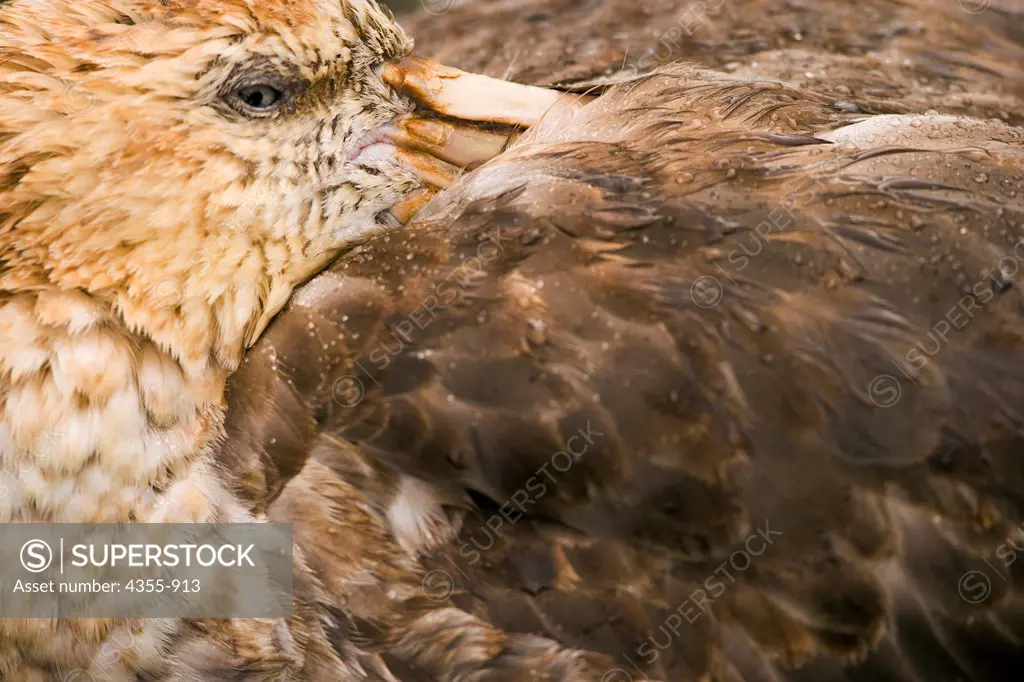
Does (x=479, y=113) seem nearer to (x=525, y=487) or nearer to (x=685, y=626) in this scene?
(x=525, y=487)

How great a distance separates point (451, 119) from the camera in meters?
1.79

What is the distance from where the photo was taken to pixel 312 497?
5.01 feet

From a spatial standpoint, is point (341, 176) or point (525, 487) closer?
point (525, 487)

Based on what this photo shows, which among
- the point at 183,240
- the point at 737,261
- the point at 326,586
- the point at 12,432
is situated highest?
the point at 737,261

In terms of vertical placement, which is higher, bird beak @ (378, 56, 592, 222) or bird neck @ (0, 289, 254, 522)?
bird beak @ (378, 56, 592, 222)

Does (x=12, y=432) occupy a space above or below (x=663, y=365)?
below

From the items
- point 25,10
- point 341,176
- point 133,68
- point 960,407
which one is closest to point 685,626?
point 960,407

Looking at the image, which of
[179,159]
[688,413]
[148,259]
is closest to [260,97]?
[179,159]

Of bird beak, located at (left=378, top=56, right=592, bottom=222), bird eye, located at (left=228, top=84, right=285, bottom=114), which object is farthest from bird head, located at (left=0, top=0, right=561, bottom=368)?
bird beak, located at (left=378, top=56, right=592, bottom=222)

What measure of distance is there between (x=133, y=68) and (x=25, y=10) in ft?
0.68

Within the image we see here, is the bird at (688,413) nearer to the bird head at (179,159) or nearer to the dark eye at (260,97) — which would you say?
the bird head at (179,159)

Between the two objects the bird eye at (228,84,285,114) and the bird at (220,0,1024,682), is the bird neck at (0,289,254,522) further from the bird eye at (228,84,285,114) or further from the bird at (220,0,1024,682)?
the bird eye at (228,84,285,114)

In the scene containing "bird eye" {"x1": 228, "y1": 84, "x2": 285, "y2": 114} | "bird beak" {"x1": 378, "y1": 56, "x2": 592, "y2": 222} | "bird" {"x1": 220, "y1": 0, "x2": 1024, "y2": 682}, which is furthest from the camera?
"bird beak" {"x1": 378, "y1": 56, "x2": 592, "y2": 222}

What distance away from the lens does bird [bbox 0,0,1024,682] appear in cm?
141
